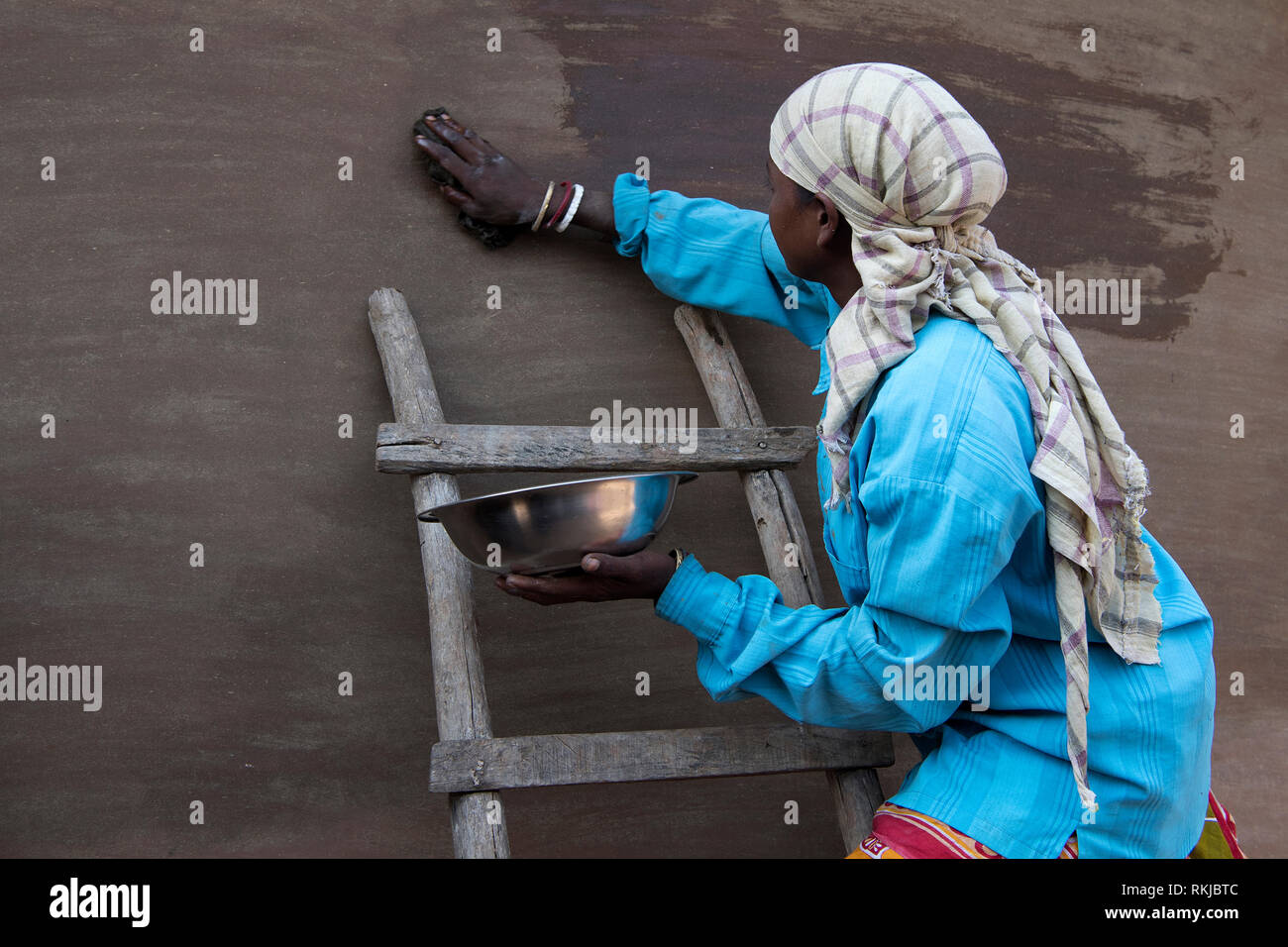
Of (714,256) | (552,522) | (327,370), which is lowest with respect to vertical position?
(552,522)

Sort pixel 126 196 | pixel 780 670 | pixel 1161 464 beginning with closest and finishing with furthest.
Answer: pixel 780 670, pixel 126 196, pixel 1161 464

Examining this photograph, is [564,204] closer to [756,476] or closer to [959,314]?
[756,476]

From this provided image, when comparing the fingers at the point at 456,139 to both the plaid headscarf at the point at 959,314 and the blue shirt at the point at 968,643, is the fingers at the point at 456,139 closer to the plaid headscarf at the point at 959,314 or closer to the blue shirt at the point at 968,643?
the plaid headscarf at the point at 959,314

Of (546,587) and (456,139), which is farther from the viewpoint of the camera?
(456,139)

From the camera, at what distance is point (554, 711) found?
2.41m

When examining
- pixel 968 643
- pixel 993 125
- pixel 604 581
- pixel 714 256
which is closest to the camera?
pixel 968 643

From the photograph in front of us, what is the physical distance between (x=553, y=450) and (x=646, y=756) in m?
0.59

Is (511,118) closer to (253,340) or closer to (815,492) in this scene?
(253,340)

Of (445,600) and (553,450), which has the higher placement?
(553,450)

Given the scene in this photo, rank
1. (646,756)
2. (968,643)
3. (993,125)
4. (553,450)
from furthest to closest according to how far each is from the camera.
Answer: (993,125)
(553,450)
(646,756)
(968,643)

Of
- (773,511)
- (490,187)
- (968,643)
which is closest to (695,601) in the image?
(968,643)

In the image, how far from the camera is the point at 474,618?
2062 mm
